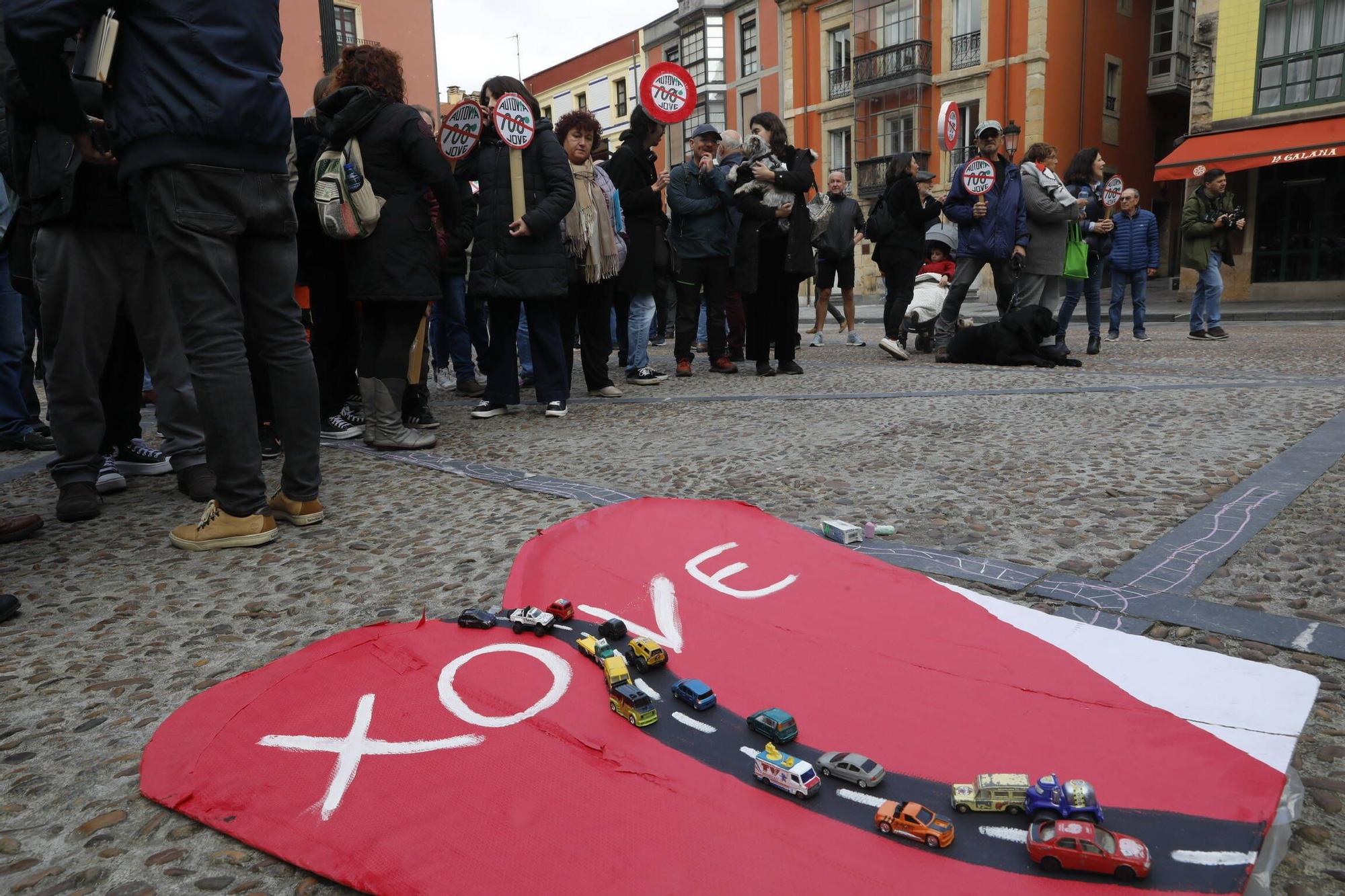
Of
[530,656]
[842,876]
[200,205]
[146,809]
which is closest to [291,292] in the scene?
[200,205]

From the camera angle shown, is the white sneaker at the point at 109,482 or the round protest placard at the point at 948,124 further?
the round protest placard at the point at 948,124

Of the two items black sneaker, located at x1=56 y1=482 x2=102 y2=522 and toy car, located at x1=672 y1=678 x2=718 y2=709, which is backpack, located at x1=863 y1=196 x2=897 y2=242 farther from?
toy car, located at x1=672 y1=678 x2=718 y2=709

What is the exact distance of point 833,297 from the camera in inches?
1161

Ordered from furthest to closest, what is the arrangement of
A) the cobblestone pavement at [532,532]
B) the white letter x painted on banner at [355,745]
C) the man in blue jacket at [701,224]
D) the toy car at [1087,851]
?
1. the man in blue jacket at [701,224]
2. the white letter x painted on banner at [355,745]
3. the cobblestone pavement at [532,532]
4. the toy car at [1087,851]

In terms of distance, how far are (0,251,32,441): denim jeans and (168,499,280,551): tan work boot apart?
267cm

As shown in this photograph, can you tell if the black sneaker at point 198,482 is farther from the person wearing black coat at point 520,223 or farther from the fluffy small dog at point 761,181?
the fluffy small dog at point 761,181

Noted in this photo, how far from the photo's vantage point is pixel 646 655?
194 cm

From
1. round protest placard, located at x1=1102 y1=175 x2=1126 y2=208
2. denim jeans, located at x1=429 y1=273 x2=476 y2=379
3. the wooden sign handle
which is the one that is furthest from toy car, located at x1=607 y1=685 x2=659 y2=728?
round protest placard, located at x1=1102 y1=175 x2=1126 y2=208

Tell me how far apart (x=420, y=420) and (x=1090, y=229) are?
6855mm

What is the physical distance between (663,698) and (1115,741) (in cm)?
79

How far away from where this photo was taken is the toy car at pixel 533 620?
2.12 meters

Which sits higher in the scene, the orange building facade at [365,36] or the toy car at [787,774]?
the orange building facade at [365,36]

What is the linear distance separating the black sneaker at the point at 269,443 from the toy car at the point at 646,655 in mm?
3123

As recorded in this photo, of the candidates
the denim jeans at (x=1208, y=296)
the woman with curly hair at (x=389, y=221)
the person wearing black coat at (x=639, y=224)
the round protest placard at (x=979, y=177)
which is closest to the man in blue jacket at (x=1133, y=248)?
the denim jeans at (x=1208, y=296)
